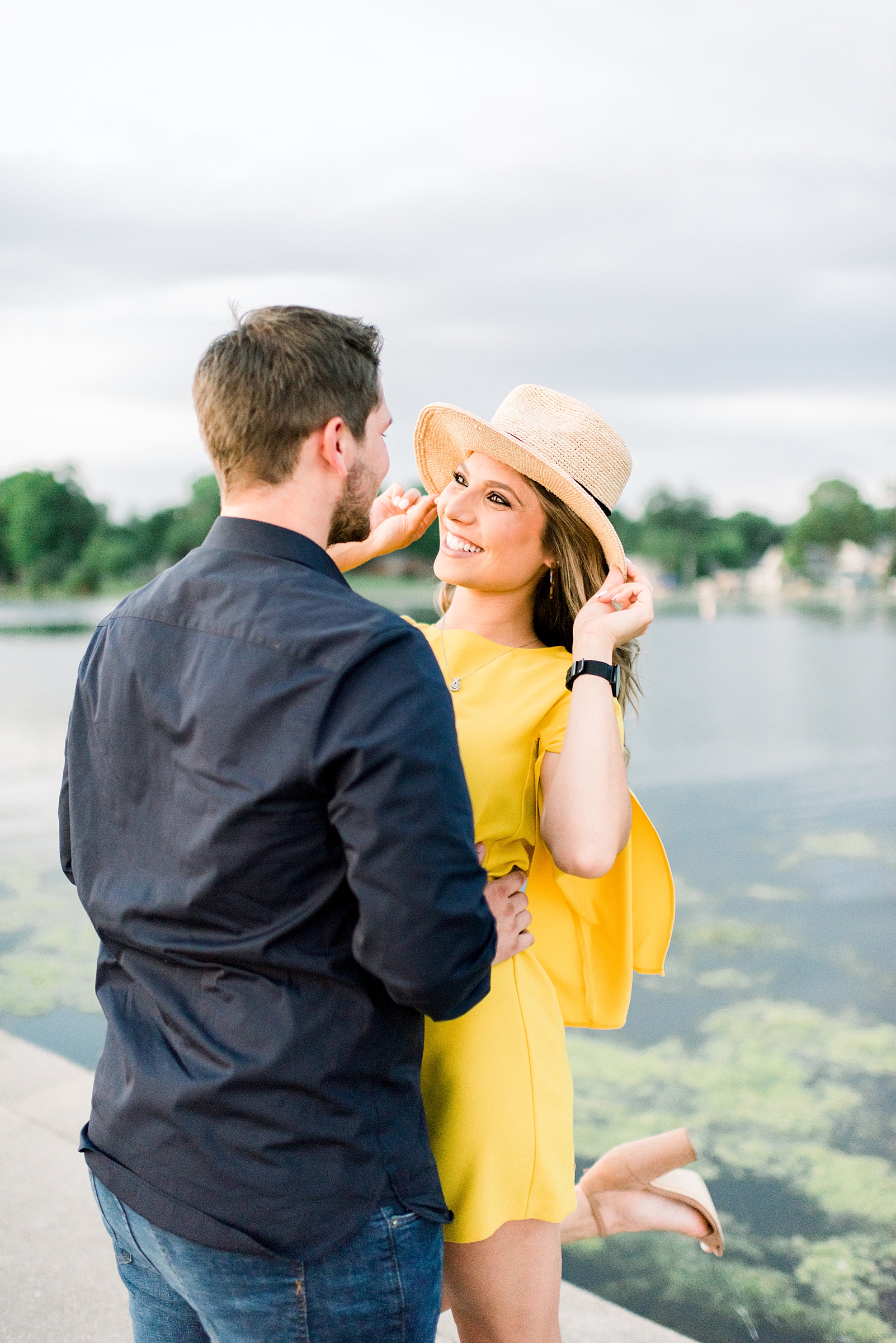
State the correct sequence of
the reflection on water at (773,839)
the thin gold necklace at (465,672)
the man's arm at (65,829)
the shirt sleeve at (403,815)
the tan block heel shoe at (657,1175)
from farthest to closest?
the reflection on water at (773,839) < the tan block heel shoe at (657,1175) < the thin gold necklace at (465,672) < the man's arm at (65,829) < the shirt sleeve at (403,815)

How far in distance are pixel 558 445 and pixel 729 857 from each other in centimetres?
637

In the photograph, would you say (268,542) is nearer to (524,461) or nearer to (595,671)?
(595,671)

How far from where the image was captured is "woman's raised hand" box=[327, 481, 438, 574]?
92.4 inches

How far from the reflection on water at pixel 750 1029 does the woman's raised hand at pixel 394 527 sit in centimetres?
85

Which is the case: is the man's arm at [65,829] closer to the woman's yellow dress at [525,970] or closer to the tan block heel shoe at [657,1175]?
the woman's yellow dress at [525,970]

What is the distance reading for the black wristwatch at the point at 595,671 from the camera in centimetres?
187

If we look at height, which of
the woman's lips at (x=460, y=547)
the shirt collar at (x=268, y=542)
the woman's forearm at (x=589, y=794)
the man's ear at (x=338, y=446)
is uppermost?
the man's ear at (x=338, y=446)

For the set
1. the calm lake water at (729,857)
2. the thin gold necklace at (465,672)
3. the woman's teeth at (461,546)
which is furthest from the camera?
the calm lake water at (729,857)

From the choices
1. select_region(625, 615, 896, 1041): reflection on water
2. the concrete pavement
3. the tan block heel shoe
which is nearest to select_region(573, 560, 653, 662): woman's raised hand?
select_region(625, 615, 896, 1041): reflection on water

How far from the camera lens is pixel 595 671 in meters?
1.87

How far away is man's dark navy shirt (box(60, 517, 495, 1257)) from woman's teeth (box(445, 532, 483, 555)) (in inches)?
29.7

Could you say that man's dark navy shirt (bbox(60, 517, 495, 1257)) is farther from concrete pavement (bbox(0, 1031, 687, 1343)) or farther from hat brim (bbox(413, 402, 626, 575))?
concrete pavement (bbox(0, 1031, 687, 1343))

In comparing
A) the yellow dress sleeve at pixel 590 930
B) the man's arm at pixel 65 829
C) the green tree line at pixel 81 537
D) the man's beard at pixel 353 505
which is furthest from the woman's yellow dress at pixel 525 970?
the green tree line at pixel 81 537

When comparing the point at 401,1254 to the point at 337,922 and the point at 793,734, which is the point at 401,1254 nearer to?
the point at 337,922
